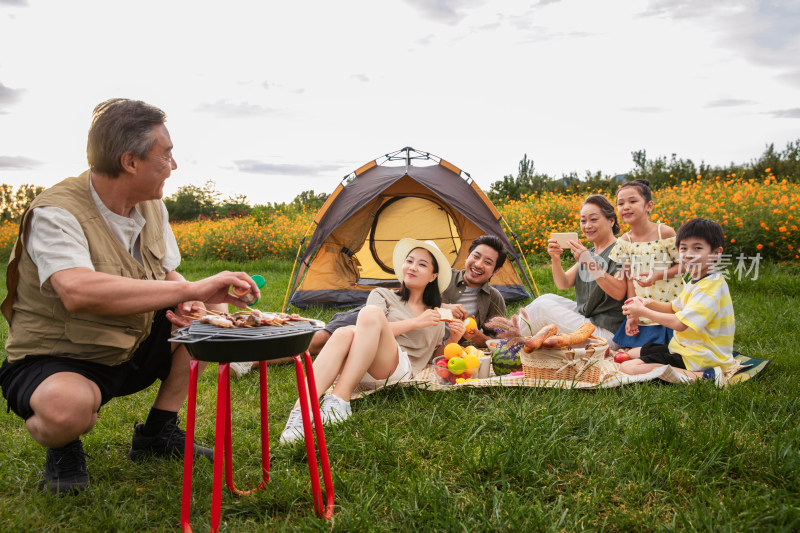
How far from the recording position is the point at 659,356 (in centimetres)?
325

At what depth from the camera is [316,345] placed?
3713mm

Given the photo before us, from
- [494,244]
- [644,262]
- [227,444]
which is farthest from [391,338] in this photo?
[644,262]

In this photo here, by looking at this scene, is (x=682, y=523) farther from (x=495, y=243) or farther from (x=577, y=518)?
(x=495, y=243)

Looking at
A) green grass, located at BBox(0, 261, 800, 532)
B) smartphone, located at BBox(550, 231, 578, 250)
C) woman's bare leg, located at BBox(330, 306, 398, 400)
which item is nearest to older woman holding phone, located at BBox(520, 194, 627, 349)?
smartphone, located at BBox(550, 231, 578, 250)

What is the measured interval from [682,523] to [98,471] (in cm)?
218

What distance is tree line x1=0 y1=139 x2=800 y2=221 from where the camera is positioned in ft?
38.3

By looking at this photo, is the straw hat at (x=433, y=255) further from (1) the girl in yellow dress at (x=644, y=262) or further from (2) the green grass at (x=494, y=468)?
(1) the girl in yellow dress at (x=644, y=262)

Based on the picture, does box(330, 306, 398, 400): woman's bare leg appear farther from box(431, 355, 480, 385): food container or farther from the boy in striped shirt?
the boy in striped shirt

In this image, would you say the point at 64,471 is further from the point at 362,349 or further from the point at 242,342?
the point at 362,349

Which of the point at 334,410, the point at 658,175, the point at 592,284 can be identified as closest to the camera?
the point at 334,410

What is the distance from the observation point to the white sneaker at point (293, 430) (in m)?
2.32

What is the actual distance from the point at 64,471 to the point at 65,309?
62 cm

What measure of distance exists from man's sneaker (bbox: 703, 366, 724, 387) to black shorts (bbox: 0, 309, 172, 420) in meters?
2.71

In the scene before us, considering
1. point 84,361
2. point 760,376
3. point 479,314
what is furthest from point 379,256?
point 84,361
